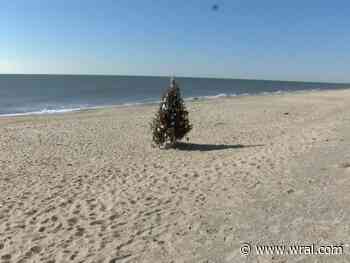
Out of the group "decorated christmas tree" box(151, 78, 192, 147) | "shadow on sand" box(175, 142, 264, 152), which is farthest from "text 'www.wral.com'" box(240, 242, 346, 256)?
"decorated christmas tree" box(151, 78, 192, 147)

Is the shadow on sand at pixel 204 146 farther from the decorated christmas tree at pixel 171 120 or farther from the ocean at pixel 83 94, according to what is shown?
the ocean at pixel 83 94

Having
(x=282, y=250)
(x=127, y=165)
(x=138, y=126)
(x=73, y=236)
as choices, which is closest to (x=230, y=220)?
(x=282, y=250)

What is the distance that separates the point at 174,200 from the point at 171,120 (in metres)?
5.78

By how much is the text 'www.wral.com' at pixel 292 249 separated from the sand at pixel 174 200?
0.08m

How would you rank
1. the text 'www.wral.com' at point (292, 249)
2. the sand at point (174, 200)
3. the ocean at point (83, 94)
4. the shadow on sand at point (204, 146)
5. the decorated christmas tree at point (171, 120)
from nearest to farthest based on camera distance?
the text 'www.wral.com' at point (292, 249)
the sand at point (174, 200)
the shadow on sand at point (204, 146)
the decorated christmas tree at point (171, 120)
the ocean at point (83, 94)

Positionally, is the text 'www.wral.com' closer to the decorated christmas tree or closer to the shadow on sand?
the shadow on sand

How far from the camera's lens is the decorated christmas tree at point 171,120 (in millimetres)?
11406

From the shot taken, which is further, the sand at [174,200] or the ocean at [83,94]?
the ocean at [83,94]

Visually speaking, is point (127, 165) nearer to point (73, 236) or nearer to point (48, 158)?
point (48, 158)

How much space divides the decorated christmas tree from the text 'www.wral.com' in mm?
7414

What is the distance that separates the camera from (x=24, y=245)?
4578 mm

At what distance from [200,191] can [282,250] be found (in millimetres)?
2497

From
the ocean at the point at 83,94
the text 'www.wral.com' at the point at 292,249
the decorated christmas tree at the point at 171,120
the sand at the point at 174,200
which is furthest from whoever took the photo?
the ocean at the point at 83,94

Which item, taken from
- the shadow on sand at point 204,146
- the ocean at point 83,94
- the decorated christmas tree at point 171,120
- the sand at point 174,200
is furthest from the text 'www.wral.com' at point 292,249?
the ocean at point 83,94
